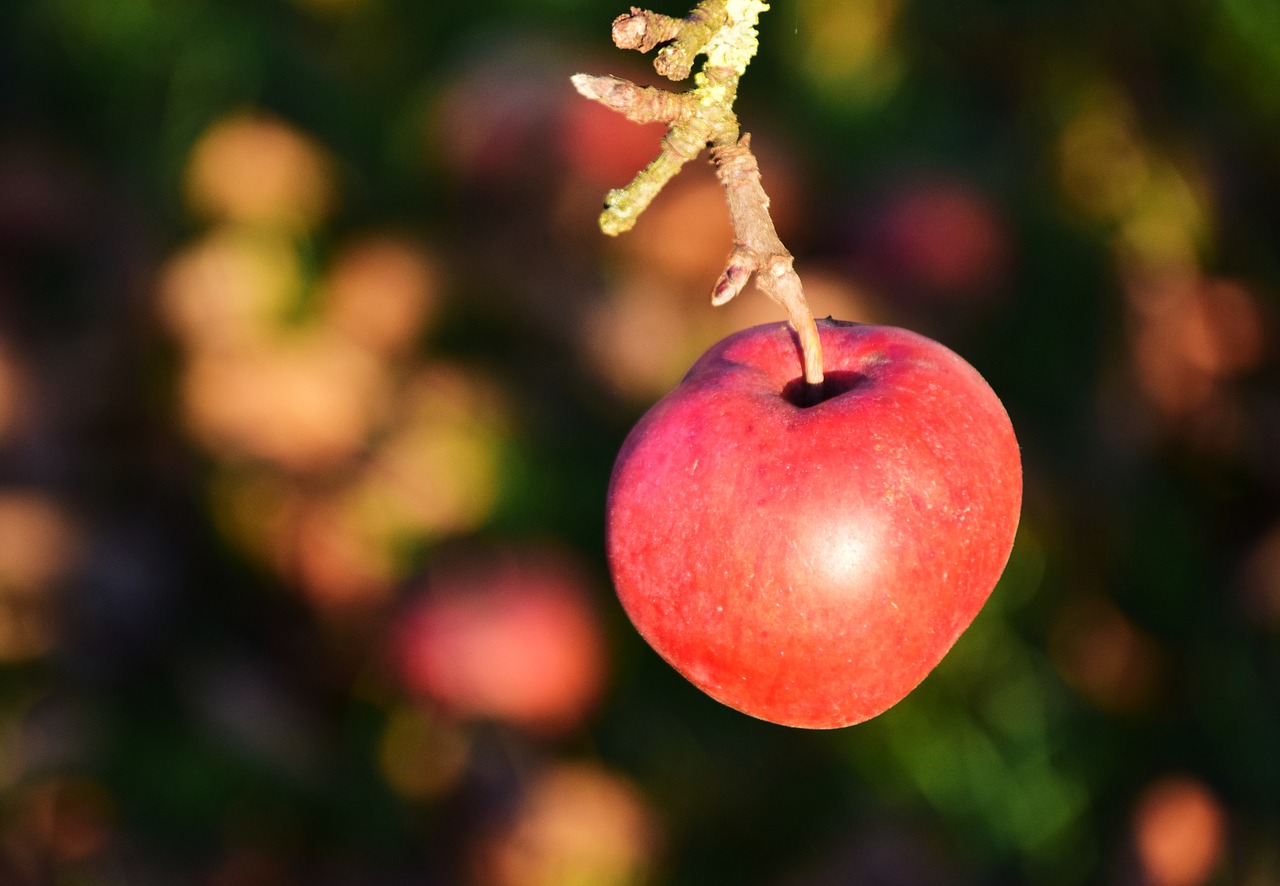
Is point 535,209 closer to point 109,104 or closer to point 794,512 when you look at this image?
point 109,104

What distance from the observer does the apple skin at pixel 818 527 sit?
250 mm

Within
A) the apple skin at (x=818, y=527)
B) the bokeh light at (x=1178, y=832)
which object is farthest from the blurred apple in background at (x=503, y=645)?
the apple skin at (x=818, y=527)

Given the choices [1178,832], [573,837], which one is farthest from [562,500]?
[1178,832]

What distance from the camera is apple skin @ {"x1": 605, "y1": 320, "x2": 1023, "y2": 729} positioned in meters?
0.25

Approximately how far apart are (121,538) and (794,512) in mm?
885

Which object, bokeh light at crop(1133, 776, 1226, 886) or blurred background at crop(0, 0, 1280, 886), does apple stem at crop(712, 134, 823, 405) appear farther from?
bokeh light at crop(1133, 776, 1226, 886)

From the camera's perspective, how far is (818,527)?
25cm

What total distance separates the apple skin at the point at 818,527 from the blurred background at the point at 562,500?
1.77 feet

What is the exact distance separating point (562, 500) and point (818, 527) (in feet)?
2.27

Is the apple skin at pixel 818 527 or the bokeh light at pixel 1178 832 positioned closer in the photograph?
the apple skin at pixel 818 527

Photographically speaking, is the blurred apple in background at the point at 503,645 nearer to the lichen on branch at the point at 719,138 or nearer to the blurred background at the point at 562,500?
the blurred background at the point at 562,500

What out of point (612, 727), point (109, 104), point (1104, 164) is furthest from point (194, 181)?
point (1104, 164)

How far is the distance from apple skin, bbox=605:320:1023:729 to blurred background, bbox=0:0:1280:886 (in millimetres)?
541

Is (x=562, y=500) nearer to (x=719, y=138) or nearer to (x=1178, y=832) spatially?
(x=1178, y=832)
